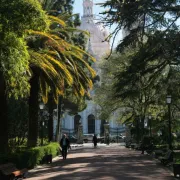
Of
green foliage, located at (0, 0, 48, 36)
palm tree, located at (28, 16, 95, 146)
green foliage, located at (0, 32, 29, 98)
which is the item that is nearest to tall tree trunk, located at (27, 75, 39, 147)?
palm tree, located at (28, 16, 95, 146)

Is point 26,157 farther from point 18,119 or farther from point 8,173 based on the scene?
point 18,119

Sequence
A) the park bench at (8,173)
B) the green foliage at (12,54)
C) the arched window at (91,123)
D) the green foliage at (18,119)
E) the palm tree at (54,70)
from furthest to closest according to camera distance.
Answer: the arched window at (91,123) → the green foliage at (18,119) → the palm tree at (54,70) → the park bench at (8,173) → the green foliage at (12,54)

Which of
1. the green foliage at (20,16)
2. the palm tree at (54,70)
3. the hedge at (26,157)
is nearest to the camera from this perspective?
the green foliage at (20,16)

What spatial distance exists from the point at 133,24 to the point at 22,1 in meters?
6.86

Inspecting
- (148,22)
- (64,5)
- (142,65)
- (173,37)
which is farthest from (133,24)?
(64,5)

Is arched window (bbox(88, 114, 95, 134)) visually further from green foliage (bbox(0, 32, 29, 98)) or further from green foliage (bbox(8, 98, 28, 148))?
green foliage (bbox(0, 32, 29, 98))

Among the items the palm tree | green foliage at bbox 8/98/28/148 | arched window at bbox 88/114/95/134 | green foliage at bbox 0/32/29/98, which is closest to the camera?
green foliage at bbox 0/32/29/98

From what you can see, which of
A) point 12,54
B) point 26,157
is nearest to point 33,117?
point 26,157

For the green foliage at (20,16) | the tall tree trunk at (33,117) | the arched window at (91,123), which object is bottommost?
the tall tree trunk at (33,117)

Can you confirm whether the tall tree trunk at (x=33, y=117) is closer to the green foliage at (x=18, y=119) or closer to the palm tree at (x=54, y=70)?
the palm tree at (x=54, y=70)

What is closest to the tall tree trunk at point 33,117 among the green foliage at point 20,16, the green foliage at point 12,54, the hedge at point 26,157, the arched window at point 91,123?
the hedge at point 26,157

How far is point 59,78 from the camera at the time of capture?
20.7m

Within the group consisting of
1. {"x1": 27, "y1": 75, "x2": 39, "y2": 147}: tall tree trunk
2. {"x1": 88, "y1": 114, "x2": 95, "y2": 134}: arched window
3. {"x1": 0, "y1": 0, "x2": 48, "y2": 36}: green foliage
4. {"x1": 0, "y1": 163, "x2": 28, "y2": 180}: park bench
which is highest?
{"x1": 88, "y1": 114, "x2": 95, "y2": 134}: arched window

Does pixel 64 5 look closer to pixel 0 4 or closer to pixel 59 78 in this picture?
pixel 59 78
